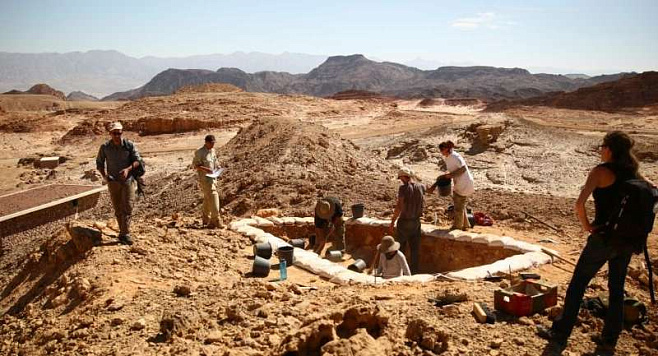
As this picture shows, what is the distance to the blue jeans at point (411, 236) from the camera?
6.69m

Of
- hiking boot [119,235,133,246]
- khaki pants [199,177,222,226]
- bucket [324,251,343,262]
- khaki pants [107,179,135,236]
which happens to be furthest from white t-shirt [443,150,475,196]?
hiking boot [119,235,133,246]

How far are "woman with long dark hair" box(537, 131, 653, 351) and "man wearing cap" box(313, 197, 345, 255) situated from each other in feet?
13.9

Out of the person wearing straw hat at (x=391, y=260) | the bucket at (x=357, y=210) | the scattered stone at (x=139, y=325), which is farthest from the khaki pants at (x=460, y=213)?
the scattered stone at (x=139, y=325)

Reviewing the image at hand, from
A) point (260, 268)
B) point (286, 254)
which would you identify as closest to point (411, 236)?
point (286, 254)

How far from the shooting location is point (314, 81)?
95688 millimetres

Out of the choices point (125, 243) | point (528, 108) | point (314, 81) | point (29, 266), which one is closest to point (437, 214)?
point (125, 243)

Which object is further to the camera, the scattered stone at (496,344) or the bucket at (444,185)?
the bucket at (444,185)

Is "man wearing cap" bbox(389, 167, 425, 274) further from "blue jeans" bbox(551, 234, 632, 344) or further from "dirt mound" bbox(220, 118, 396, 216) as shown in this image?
"blue jeans" bbox(551, 234, 632, 344)

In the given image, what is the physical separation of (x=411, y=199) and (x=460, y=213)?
1136 millimetres

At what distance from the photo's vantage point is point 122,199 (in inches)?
246

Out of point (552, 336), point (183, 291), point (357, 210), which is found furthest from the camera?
point (357, 210)

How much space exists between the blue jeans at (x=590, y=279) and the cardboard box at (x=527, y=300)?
350 mm

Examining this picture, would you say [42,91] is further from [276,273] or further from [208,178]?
[276,273]

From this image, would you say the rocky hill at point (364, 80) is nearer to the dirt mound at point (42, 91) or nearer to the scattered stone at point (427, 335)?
the dirt mound at point (42, 91)
